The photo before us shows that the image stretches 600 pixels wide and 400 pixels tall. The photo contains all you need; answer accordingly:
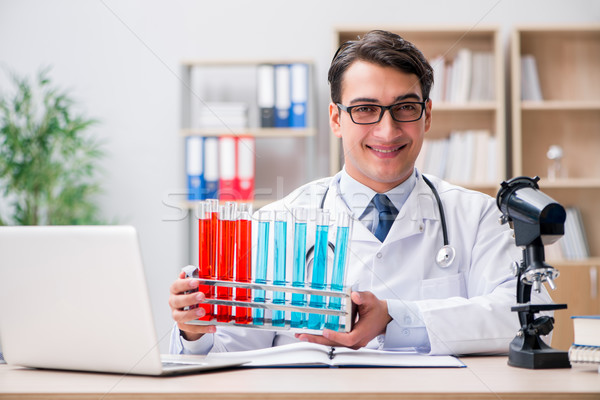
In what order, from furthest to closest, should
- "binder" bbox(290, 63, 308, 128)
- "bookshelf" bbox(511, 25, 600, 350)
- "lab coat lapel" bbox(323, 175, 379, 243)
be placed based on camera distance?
1. "bookshelf" bbox(511, 25, 600, 350)
2. "binder" bbox(290, 63, 308, 128)
3. "lab coat lapel" bbox(323, 175, 379, 243)

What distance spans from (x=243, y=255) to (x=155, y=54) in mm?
2871

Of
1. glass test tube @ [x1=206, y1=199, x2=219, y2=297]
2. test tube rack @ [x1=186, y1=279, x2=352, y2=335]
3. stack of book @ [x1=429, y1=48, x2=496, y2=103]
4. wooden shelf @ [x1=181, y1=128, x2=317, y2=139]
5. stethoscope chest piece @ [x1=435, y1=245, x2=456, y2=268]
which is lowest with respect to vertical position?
test tube rack @ [x1=186, y1=279, x2=352, y2=335]

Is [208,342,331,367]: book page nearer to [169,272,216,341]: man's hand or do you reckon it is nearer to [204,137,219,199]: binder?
[169,272,216,341]: man's hand

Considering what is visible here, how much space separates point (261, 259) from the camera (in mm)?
1163

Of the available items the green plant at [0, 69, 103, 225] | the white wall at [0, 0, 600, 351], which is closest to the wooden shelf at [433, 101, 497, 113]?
the white wall at [0, 0, 600, 351]

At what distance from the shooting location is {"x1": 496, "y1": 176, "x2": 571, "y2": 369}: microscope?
3.51 feet

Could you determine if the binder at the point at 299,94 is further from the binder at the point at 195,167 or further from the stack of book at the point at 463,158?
the stack of book at the point at 463,158

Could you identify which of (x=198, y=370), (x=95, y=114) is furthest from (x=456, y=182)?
(x=198, y=370)

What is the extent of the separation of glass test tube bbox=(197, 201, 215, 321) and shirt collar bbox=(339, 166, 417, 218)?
0.61m

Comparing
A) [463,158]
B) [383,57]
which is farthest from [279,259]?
[463,158]

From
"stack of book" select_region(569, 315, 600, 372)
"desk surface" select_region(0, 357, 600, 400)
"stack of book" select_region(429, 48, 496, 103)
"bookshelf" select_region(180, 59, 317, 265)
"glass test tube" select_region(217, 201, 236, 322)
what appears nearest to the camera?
"desk surface" select_region(0, 357, 600, 400)

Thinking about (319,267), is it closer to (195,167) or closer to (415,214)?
(415,214)

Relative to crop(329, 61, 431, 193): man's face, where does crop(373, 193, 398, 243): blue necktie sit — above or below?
below

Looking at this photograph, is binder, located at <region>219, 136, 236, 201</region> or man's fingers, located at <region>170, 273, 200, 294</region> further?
binder, located at <region>219, 136, 236, 201</region>
